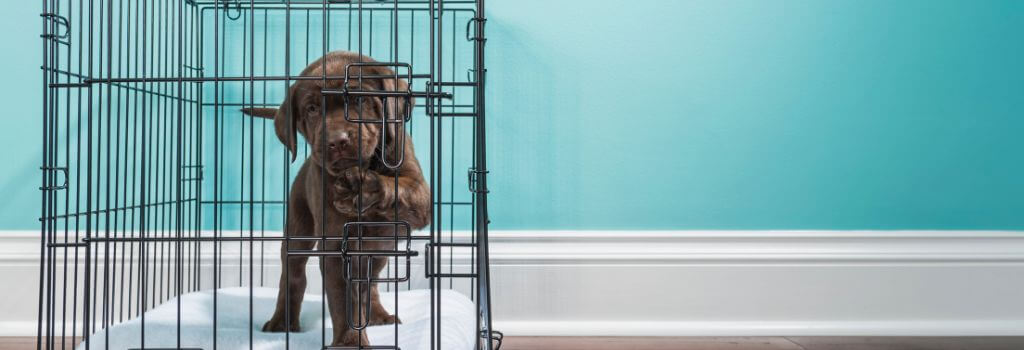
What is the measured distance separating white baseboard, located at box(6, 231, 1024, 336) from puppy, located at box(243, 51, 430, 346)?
3.27 feet

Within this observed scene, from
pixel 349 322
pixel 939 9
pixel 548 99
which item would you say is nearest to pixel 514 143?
pixel 548 99

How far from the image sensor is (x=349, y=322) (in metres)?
1.49

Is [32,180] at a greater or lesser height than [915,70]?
lesser

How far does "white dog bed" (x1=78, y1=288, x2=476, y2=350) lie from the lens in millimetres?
1754

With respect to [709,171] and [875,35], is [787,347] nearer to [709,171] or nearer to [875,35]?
[709,171]

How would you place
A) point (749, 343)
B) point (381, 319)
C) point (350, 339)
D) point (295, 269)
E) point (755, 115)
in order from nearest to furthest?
point (350, 339)
point (295, 269)
point (381, 319)
point (749, 343)
point (755, 115)

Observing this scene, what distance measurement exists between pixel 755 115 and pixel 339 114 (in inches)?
64.7

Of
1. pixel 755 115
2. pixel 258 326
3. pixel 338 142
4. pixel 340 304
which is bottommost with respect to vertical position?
pixel 258 326

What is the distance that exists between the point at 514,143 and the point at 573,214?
32cm

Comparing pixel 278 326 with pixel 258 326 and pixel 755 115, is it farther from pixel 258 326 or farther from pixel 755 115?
pixel 755 115

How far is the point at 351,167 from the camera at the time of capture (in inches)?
60.1

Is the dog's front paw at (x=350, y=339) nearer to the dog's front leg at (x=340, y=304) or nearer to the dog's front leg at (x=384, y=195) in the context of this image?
the dog's front leg at (x=340, y=304)

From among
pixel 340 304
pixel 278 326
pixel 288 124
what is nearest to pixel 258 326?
pixel 278 326

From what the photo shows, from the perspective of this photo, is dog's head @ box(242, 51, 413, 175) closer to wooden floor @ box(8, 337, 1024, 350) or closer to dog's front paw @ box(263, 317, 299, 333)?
dog's front paw @ box(263, 317, 299, 333)
